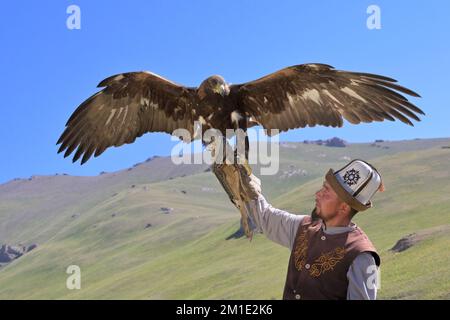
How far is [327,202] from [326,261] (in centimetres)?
51

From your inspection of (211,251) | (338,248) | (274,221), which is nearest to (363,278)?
(338,248)

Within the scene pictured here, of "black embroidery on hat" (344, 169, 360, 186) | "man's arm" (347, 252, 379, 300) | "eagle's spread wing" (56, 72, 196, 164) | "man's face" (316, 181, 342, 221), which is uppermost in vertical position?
"eagle's spread wing" (56, 72, 196, 164)

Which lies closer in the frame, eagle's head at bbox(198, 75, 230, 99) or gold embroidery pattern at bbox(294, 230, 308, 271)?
gold embroidery pattern at bbox(294, 230, 308, 271)

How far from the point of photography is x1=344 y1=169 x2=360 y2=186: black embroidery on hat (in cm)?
623

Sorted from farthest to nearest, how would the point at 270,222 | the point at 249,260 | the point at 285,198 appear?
1. the point at 285,198
2. the point at 249,260
3. the point at 270,222

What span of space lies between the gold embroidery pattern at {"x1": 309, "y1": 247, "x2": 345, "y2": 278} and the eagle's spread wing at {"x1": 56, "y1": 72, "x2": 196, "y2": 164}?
2.50 m

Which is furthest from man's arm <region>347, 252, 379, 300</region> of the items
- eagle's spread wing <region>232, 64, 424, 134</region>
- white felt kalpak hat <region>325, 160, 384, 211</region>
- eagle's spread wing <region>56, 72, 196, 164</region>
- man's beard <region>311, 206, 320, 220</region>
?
eagle's spread wing <region>56, 72, 196, 164</region>

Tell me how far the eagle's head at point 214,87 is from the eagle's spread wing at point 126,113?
604 millimetres

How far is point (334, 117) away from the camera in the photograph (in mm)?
8352

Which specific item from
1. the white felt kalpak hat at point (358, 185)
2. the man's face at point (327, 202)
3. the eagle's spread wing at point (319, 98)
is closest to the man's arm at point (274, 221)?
the man's face at point (327, 202)

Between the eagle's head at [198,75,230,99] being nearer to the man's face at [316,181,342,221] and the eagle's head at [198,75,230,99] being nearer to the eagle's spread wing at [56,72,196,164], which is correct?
the eagle's spread wing at [56,72,196,164]

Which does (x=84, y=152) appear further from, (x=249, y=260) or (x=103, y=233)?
(x=103, y=233)

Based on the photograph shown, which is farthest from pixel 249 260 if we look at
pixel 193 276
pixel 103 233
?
pixel 103 233
